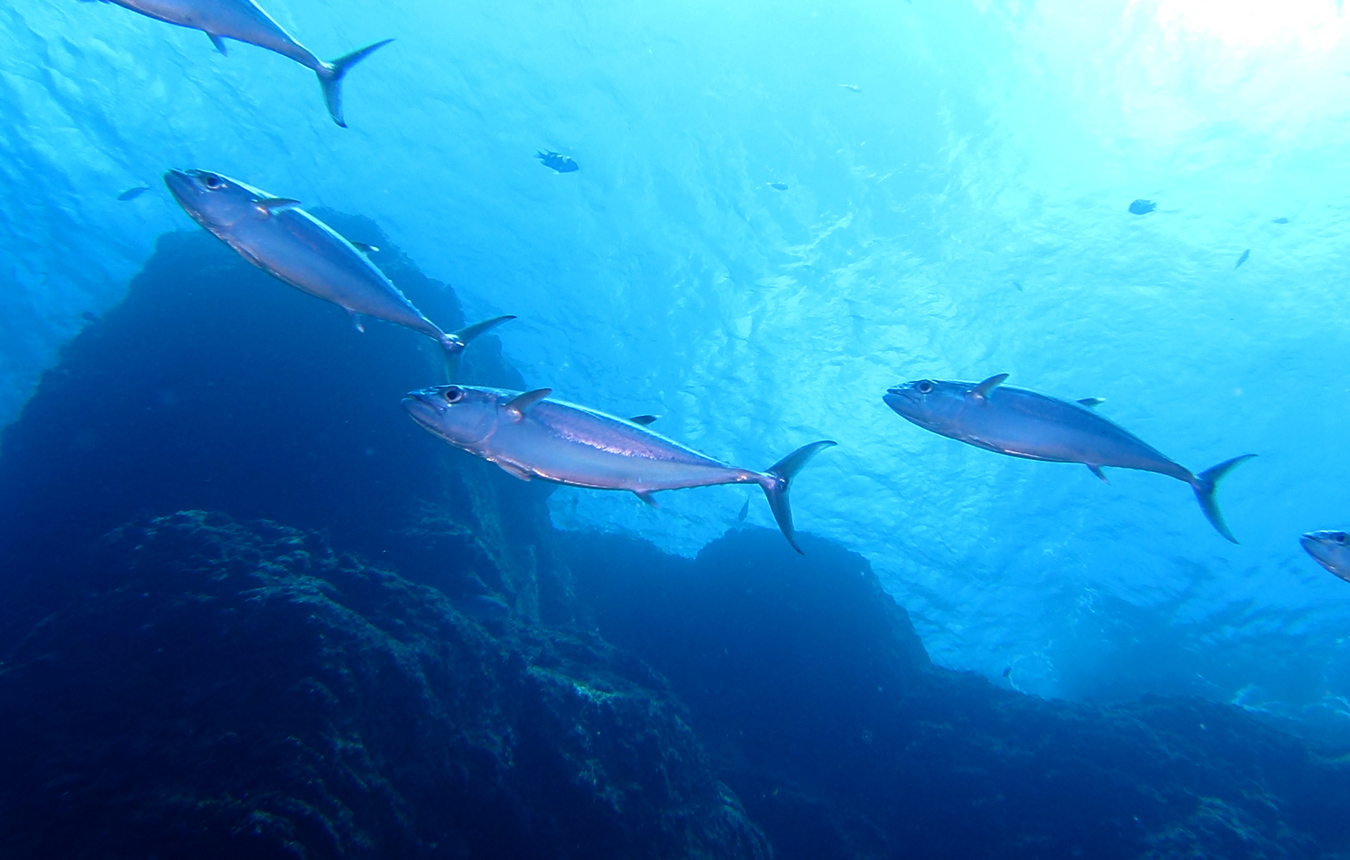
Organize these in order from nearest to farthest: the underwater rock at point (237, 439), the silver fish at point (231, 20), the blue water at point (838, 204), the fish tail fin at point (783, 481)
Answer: the silver fish at point (231, 20) < the fish tail fin at point (783, 481) < the underwater rock at point (237, 439) < the blue water at point (838, 204)

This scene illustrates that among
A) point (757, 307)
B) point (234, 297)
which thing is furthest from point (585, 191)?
point (234, 297)

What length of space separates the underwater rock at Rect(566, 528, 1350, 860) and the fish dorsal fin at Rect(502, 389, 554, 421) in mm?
11607

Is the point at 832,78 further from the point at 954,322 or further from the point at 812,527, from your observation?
the point at 812,527

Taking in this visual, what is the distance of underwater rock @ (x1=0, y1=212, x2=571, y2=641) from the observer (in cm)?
1003

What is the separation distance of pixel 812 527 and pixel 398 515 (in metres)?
18.6

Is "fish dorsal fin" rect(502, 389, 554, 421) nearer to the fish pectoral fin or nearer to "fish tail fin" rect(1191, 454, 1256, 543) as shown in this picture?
the fish pectoral fin

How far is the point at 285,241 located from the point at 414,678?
573 cm

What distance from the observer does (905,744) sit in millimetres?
13789

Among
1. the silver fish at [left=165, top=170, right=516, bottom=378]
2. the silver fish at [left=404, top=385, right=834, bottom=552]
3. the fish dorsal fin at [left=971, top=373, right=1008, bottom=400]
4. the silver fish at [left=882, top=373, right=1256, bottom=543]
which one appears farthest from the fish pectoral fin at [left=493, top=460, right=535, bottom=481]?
the fish dorsal fin at [left=971, top=373, right=1008, bottom=400]

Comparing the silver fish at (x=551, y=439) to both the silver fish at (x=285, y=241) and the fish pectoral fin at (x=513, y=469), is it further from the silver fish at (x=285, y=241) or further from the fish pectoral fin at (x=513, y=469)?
the silver fish at (x=285, y=241)

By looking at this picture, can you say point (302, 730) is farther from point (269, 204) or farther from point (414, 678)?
point (269, 204)

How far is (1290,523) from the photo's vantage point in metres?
20.5

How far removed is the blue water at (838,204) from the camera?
13.0 m

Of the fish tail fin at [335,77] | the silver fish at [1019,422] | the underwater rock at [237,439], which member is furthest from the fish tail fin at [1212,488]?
the underwater rock at [237,439]
